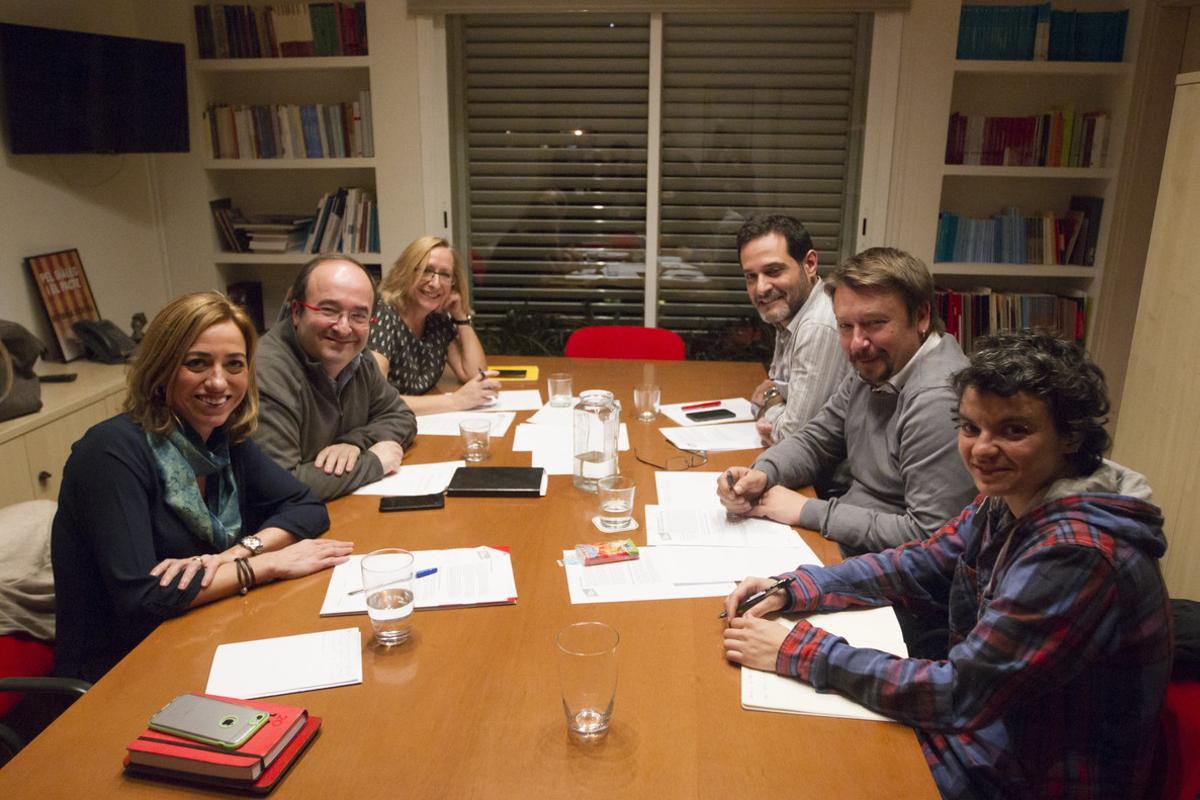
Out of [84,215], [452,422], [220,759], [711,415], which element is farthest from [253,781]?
[84,215]

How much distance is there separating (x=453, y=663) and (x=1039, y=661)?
0.85 metres

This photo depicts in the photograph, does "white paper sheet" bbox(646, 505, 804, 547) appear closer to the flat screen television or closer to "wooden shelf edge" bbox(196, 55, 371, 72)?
the flat screen television

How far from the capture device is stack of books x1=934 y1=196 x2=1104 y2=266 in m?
4.08

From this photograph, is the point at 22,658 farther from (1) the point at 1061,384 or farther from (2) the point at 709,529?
(1) the point at 1061,384

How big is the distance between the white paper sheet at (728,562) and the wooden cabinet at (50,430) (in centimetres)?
236

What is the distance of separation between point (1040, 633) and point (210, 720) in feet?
3.65

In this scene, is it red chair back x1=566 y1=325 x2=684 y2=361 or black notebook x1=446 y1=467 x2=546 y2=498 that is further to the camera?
red chair back x1=566 y1=325 x2=684 y2=361

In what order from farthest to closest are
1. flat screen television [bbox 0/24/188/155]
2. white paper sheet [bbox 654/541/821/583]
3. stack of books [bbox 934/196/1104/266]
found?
stack of books [bbox 934/196/1104/266] → flat screen television [bbox 0/24/188/155] → white paper sheet [bbox 654/541/821/583]

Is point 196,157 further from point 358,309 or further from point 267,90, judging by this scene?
point 358,309

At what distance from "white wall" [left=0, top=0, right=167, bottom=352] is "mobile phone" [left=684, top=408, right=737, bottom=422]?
273 cm

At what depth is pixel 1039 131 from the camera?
4004 mm

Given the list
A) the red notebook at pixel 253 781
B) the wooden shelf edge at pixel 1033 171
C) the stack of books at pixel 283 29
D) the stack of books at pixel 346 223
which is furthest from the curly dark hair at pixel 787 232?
the stack of books at pixel 283 29

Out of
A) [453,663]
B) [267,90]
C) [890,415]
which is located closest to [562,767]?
[453,663]

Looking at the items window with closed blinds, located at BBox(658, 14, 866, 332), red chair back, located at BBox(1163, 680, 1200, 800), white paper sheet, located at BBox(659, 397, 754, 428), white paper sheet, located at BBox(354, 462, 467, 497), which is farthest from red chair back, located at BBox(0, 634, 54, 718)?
window with closed blinds, located at BBox(658, 14, 866, 332)
